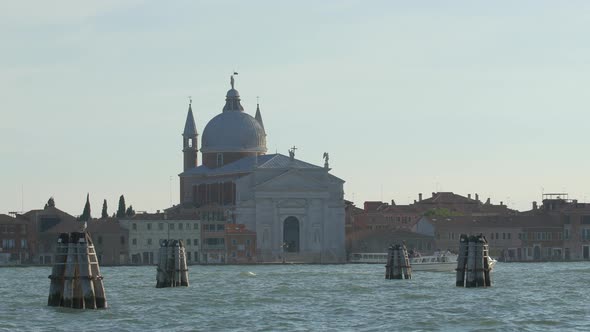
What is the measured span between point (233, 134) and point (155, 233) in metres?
17.9

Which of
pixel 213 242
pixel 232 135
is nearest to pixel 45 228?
pixel 213 242

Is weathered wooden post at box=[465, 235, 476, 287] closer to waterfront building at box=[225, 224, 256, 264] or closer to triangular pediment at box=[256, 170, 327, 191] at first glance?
waterfront building at box=[225, 224, 256, 264]

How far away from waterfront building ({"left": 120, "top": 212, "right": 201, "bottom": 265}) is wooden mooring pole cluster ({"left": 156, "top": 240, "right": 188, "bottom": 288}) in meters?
55.0

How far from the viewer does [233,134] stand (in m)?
144

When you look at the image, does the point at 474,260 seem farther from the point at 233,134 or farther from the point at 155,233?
the point at 233,134

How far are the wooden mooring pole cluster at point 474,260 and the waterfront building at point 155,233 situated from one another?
5897 cm

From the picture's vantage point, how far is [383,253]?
12925 cm

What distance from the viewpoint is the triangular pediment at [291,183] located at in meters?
132

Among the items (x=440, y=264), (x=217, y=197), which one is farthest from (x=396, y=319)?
(x=217, y=197)

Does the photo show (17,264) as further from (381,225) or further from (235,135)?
(381,225)

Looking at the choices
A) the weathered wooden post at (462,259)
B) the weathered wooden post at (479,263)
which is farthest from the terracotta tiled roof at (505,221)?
the weathered wooden post at (479,263)

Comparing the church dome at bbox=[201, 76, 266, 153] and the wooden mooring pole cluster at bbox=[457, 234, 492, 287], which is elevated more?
the church dome at bbox=[201, 76, 266, 153]

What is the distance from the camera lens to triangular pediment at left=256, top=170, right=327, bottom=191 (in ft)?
433

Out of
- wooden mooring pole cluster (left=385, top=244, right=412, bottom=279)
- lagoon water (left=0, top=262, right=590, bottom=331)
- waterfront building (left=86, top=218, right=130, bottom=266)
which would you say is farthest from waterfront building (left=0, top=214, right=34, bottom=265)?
wooden mooring pole cluster (left=385, top=244, right=412, bottom=279)
